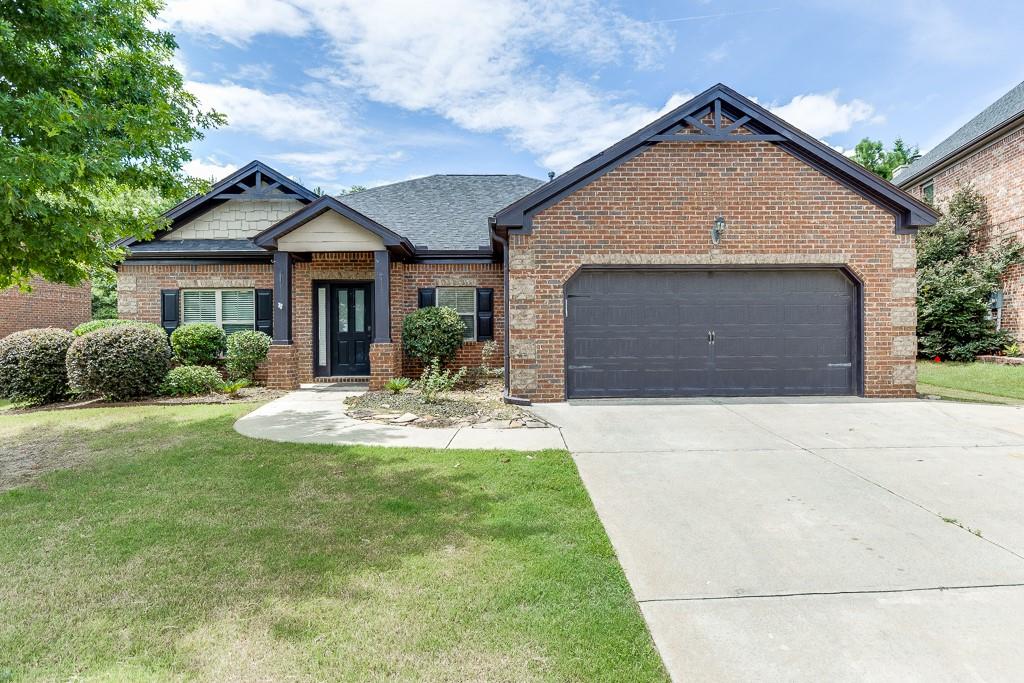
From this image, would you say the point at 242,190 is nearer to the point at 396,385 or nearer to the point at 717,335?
the point at 396,385

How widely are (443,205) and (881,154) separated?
37.6 metres

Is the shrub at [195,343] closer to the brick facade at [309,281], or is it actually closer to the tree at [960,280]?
the brick facade at [309,281]

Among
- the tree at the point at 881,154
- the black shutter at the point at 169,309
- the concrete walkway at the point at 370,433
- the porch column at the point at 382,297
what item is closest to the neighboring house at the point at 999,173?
the concrete walkway at the point at 370,433

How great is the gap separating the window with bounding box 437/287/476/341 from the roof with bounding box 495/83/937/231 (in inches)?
140

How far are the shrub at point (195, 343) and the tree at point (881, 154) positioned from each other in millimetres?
40181

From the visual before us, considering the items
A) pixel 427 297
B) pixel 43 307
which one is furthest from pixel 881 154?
pixel 43 307

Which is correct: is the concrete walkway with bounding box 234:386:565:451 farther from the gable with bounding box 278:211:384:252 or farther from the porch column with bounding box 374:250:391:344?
the gable with bounding box 278:211:384:252

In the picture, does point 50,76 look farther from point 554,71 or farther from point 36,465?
point 554,71

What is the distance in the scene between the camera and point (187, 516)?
383 cm

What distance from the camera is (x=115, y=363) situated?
29.7 feet

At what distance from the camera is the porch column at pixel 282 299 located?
10.7 meters

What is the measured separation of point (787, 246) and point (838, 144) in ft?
98.4

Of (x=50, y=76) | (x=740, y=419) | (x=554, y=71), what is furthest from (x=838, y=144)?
(x=50, y=76)

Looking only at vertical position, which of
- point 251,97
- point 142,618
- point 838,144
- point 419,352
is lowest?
point 142,618
